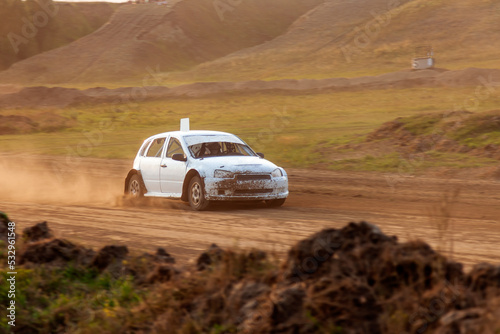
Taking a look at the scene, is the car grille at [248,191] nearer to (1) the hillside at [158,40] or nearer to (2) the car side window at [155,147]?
(2) the car side window at [155,147]

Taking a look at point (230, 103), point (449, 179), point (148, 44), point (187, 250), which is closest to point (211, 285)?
point (187, 250)

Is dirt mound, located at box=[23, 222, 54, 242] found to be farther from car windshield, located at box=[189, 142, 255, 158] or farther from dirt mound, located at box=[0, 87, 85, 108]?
dirt mound, located at box=[0, 87, 85, 108]

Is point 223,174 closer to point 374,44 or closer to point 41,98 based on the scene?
point 41,98

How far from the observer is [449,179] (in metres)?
18.6

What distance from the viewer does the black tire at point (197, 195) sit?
1330 centimetres

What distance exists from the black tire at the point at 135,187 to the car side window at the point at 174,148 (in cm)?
110

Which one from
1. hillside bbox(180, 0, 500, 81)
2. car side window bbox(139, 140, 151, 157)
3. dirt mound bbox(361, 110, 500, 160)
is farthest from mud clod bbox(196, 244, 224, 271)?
hillside bbox(180, 0, 500, 81)

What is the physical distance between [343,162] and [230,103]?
3034 centimetres

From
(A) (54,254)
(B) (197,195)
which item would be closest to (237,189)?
(B) (197,195)

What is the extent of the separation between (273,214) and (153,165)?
330 cm

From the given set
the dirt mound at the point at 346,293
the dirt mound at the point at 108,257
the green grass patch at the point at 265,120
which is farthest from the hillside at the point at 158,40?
the dirt mound at the point at 346,293

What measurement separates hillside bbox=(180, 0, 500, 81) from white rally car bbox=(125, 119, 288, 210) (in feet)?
178

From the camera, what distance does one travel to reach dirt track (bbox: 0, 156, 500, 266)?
9891mm

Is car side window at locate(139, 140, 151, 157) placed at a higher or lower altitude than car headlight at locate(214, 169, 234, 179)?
higher
